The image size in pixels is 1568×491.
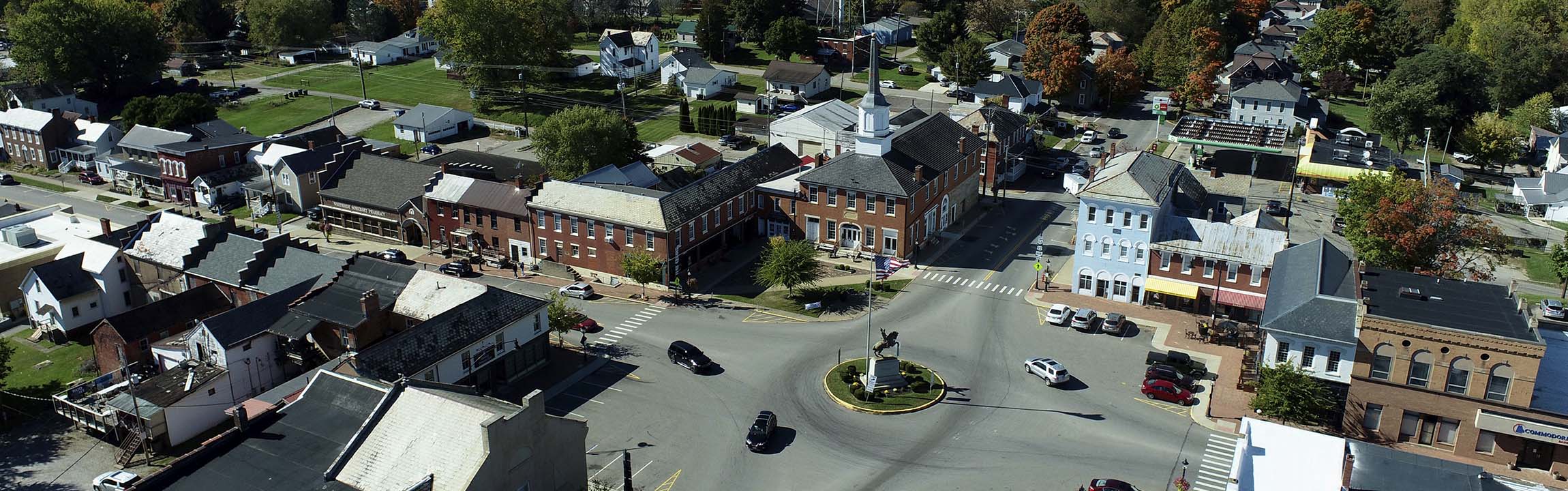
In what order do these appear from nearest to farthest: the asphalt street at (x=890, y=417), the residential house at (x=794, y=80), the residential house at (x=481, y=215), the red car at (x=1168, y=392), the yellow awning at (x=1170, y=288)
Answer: the asphalt street at (x=890, y=417), the red car at (x=1168, y=392), the yellow awning at (x=1170, y=288), the residential house at (x=481, y=215), the residential house at (x=794, y=80)

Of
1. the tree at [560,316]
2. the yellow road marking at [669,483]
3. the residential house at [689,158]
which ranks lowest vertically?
the yellow road marking at [669,483]

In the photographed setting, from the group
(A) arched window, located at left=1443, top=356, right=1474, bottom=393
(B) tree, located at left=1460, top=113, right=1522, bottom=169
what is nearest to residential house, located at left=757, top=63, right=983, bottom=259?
(A) arched window, located at left=1443, top=356, right=1474, bottom=393

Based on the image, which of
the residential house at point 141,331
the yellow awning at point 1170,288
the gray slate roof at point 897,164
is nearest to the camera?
the residential house at point 141,331

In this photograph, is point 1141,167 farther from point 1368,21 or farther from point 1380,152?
point 1368,21

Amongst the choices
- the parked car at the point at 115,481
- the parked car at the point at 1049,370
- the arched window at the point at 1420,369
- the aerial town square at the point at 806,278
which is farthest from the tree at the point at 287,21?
the arched window at the point at 1420,369

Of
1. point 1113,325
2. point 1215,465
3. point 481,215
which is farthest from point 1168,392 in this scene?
point 481,215

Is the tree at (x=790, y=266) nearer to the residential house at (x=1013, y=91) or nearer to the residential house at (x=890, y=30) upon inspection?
the residential house at (x=1013, y=91)

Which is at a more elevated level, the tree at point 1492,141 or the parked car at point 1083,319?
the tree at point 1492,141

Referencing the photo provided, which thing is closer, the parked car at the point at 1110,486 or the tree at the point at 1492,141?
the parked car at the point at 1110,486

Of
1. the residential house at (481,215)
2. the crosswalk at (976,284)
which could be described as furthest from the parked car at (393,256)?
the crosswalk at (976,284)
